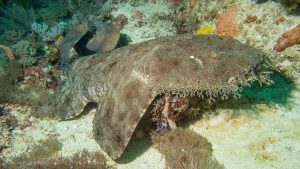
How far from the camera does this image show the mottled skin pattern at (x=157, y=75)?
4094 millimetres

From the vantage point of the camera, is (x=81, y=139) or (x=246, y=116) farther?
(x=81, y=139)

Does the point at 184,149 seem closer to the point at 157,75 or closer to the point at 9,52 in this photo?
the point at 157,75

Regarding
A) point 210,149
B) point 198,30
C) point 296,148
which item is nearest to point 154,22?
point 198,30

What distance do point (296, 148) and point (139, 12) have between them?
6282 millimetres

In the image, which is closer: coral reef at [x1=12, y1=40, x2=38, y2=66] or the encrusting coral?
the encrusting coral

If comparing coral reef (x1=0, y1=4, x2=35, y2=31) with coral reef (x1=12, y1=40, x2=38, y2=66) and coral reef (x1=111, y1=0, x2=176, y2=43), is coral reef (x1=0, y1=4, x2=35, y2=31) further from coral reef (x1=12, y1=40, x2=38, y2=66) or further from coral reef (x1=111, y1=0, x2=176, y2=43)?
coral reef (x1=111, y1=0, x2=176, y2=43)

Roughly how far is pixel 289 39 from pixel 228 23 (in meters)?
1.62

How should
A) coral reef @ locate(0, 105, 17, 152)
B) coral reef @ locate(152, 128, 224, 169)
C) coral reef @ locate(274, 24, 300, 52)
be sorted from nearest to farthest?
1. coral reef @ locate(152, 128, 224, 169)
2. coral reef @ locate(0, 105, 17, 152)
3. coral reef @ locate(274, 24, 300, 52)

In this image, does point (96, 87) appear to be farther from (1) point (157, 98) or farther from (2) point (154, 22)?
(2) point (154, 22)

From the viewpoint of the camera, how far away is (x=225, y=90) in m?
4.09

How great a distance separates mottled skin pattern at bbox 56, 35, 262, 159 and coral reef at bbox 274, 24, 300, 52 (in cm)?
237

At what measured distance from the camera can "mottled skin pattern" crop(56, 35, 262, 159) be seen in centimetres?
409

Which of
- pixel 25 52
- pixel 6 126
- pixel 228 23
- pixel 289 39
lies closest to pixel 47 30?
pixel 25 52

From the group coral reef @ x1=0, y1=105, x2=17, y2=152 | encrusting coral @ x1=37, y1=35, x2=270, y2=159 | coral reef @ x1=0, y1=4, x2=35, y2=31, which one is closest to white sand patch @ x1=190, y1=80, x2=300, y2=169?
encrusting coral @ x1=37, y1=35, x2=270, y2=159
